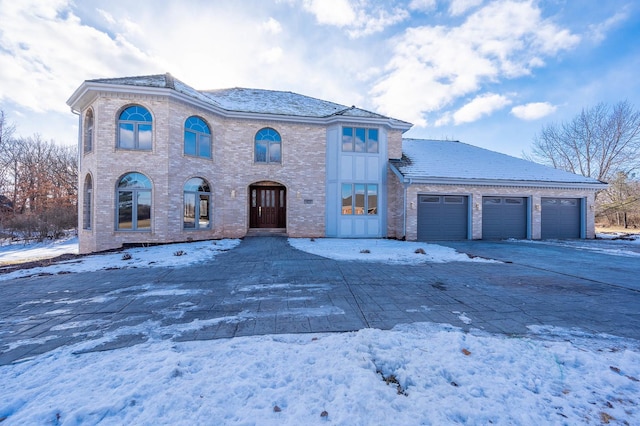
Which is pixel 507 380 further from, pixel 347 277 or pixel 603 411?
pixel 347 277

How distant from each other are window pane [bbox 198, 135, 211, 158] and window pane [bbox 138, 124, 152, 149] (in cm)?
199

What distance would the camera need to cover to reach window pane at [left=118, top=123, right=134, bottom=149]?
10766mm

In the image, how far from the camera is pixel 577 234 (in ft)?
47.1

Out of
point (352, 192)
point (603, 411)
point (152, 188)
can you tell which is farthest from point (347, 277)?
point (152, 188)

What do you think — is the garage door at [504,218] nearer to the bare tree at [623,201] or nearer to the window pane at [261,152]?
the window pane at [261,152]

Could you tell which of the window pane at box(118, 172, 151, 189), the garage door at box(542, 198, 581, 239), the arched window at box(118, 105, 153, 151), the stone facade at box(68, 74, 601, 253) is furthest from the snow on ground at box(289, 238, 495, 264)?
the garage door at box(542, 198, 581, 239)

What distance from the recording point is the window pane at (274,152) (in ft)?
43.8

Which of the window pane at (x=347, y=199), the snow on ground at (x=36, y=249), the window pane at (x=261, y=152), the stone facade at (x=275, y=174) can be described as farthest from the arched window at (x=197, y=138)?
the snow on ground at (x=36, y=249)

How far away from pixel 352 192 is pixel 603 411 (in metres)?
11.8

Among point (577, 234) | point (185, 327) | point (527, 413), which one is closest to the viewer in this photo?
point (527, 413)

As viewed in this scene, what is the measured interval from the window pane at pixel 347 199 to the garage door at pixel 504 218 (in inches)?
275

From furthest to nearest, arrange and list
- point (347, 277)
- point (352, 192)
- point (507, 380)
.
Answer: point (352, 192) → point (347, 277) → point (507, 380)

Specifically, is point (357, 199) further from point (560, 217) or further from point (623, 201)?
point (623, 201)

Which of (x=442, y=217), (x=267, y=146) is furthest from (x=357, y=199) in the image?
(x=267, y=146)
